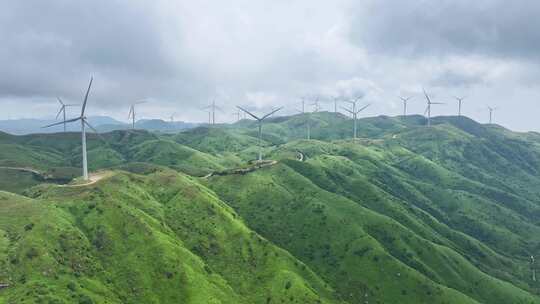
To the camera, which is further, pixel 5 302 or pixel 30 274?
pixel 30 274

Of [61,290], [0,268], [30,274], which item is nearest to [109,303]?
[61,290]

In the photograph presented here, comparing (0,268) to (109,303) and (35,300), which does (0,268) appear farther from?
(109,303)

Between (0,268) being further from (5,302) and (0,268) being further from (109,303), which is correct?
(109,303)

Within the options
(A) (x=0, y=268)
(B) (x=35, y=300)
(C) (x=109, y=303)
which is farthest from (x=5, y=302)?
(C) (x=109, y=303)

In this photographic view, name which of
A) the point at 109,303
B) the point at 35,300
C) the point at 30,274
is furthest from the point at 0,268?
the point at 109,303

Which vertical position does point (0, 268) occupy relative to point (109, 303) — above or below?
above

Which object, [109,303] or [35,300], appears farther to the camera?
[109,303]

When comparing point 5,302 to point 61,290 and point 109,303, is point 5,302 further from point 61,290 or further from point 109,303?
point 109,303

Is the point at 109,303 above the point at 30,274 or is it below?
below
